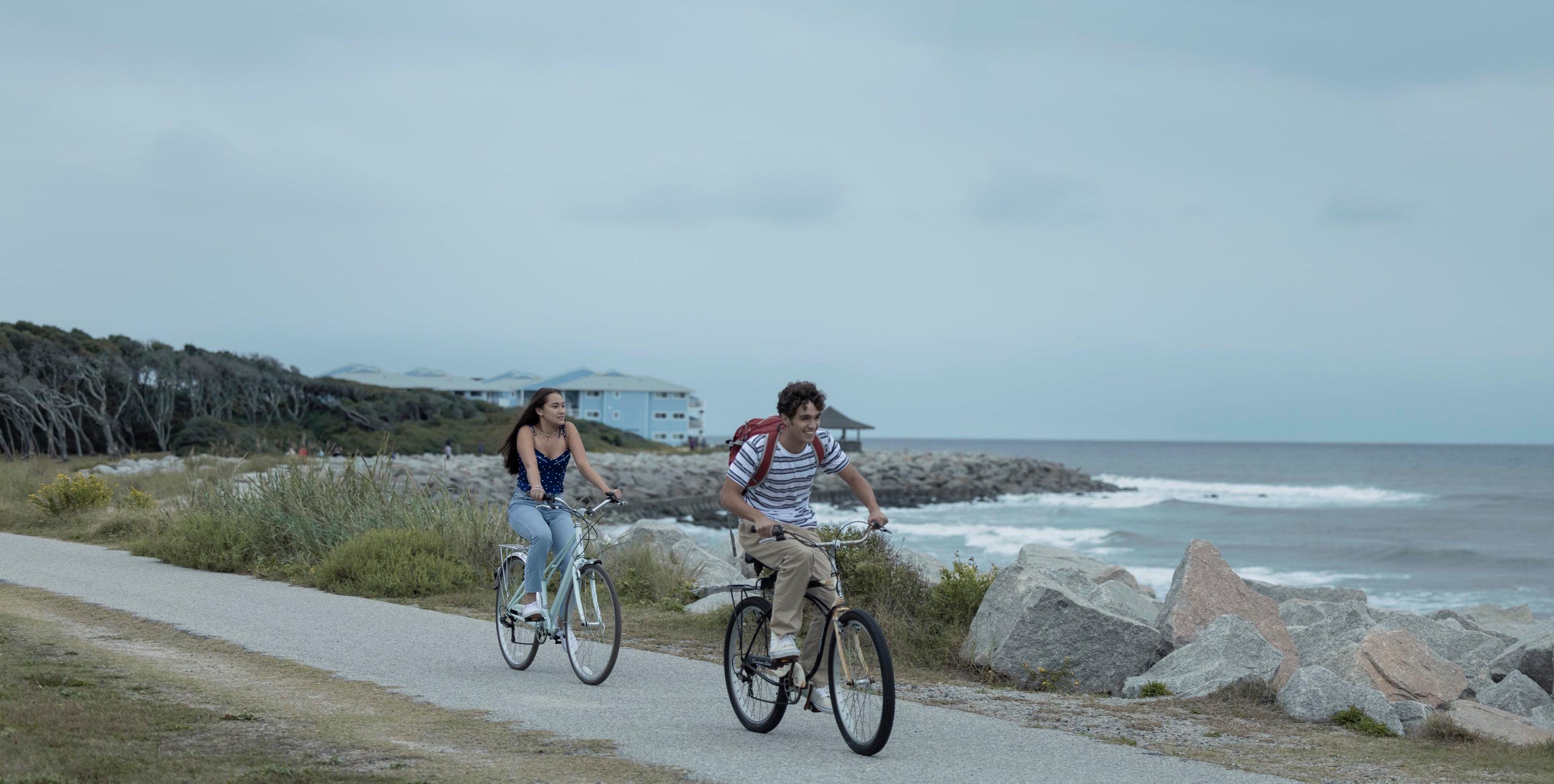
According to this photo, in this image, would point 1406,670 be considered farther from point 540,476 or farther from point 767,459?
point 540,476

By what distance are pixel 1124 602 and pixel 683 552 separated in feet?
17.3

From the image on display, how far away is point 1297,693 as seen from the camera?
25.3ft

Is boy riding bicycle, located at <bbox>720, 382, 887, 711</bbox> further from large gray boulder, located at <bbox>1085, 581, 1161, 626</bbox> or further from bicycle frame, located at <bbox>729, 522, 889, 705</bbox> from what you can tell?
large gray boulder, located at <bbox>1085, 581, 1161, 626</bbox>

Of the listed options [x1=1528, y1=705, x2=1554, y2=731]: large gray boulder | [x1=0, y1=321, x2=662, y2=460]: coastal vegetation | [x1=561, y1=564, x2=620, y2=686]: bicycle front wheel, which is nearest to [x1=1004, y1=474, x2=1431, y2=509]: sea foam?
[x1=0, y1=321, x2=662, y2=460]: coastal vegetation

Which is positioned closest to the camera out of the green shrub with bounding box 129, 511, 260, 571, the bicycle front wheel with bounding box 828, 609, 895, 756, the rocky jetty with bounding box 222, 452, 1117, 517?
the bicycle front wheel with bounding box 828, 609, 895, 756

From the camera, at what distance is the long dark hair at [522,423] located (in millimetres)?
8266

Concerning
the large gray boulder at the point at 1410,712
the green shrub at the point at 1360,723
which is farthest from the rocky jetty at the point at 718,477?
the green shrub at the point at 1360,723

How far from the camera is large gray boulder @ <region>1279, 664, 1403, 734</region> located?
749cm

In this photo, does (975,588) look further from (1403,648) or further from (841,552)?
(1403,648)

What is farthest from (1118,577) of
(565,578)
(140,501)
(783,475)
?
(140,501)

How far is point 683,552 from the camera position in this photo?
14828 millimetres

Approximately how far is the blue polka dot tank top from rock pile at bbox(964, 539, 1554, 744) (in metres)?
3.38

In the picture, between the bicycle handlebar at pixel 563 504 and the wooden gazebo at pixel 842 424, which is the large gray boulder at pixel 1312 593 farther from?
the wooden gazebo at pixel 842 424

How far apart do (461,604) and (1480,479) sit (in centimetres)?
8395
